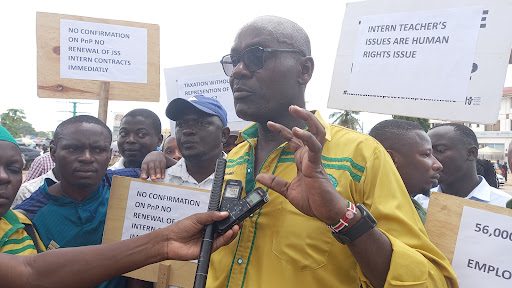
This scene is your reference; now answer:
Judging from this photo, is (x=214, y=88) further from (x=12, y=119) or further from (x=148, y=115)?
(x=12, y=119)

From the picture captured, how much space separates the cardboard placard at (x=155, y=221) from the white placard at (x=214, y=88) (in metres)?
1.84

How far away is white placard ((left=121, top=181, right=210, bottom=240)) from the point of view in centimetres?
250

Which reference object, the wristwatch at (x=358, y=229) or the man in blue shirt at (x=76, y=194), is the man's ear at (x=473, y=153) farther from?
the man in blue shirt at (x=76, y=194)

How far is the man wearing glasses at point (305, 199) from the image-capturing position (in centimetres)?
143

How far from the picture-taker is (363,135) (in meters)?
1.77

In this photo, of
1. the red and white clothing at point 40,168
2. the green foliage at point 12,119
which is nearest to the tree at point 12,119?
the green foliage at point 12,119

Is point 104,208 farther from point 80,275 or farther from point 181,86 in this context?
point 181,86

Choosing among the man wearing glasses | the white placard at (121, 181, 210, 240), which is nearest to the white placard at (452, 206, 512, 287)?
the man wearing glasses

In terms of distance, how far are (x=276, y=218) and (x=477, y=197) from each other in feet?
8.12

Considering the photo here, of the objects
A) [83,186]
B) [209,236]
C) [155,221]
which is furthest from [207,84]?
[209,236]

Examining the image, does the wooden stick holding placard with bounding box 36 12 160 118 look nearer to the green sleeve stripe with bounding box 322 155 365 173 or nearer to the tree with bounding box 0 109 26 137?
the green sleeve stripe with bounding box 322 155 365 173

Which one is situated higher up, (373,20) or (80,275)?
(373,20)

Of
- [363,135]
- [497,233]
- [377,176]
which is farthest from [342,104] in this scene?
[497,233]

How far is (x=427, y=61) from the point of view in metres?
2.21
